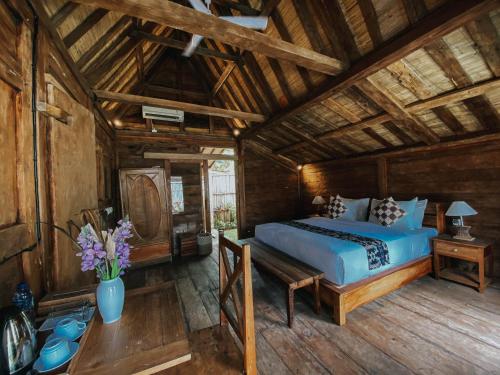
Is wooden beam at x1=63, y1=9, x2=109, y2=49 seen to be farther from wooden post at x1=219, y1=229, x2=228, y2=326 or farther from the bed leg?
the bed leg

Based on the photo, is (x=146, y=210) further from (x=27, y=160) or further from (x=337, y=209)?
(x=337, y=209)

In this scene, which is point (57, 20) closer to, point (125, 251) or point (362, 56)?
point (125, 251)

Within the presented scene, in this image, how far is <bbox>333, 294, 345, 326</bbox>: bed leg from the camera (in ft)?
6.81

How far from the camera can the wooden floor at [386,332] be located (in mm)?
1627

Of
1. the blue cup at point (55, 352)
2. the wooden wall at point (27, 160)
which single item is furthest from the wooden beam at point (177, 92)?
the blue cup at point (55, 352)

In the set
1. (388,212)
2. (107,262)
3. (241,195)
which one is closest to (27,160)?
(107,262)

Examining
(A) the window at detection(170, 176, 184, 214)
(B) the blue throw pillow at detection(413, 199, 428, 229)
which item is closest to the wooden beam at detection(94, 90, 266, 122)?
(A) the window at detection(170, 176, 184, 214)

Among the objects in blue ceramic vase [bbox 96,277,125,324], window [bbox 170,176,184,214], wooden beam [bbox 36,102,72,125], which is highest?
wooden beam [bbox 36,102,72,125]

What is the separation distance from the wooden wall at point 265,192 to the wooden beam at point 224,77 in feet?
5.40

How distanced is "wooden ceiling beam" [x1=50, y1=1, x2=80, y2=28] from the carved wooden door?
8.09 feet

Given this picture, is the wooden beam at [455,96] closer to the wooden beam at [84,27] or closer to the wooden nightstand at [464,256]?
the wooden nightstand at [464,256]

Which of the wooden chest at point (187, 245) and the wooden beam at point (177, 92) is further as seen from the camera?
the wooden chest at point (187, 245)

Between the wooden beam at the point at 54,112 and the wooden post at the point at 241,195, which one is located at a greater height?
the wooden beam at the point at 54,112

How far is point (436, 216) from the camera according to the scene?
3.17 meters
